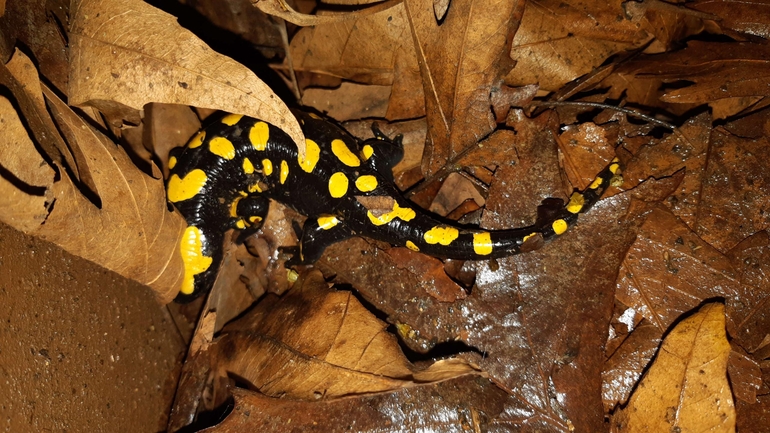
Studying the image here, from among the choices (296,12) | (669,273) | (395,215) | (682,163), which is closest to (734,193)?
(682,163)

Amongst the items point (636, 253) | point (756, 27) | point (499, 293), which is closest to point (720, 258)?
point (636, 253)

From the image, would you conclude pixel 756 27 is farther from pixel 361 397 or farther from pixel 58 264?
pixel 58 264

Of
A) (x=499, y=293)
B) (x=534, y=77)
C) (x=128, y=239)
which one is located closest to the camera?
(x=128, y=239)

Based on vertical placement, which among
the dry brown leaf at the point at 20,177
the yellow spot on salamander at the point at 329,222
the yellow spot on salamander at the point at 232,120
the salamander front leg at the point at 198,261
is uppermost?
the dry brown leaf at the point at 20,177

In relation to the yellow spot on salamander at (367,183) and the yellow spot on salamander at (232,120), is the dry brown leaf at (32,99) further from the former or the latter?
the yellow spot on salamander at (367,183)

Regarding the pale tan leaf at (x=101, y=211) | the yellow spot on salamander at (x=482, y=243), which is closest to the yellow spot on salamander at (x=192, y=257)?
the pale tan leaf at (x=101, y=211)

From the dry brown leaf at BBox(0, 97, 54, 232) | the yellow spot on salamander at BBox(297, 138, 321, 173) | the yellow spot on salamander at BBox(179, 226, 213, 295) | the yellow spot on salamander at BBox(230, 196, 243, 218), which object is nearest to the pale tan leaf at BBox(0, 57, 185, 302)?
the dry brown leaf at BBox(0, 97, 54, 232)

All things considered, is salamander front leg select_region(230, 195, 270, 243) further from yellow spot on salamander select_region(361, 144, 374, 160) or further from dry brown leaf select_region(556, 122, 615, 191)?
dry brown leaf select_region(556, 122, 615, 191)
